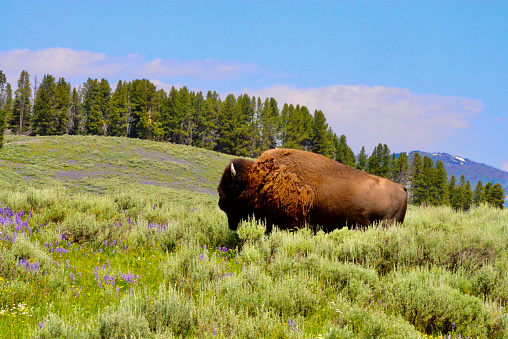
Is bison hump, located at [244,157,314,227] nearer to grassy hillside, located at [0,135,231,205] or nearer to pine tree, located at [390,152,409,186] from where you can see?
grassy hillside, located at [0,135,231,205]

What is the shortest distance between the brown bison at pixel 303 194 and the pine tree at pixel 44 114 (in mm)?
89319

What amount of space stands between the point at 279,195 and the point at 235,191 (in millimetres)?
986

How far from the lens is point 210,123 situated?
85.6m

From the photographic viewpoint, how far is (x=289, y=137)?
8219 centimetres

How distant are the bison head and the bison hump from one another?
19 centimetres

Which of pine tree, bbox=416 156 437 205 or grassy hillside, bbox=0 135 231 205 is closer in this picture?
grassy hillside, bbox=0 135 231 205

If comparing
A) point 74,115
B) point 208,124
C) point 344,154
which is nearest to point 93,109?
point 74,115

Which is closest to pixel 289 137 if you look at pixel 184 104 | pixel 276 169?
pixel 184 104

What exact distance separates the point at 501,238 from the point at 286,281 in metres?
4.40

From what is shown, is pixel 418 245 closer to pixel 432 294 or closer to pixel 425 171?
pixel 432 294

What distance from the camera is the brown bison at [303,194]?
584 centimetres

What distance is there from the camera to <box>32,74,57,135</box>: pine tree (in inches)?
3095

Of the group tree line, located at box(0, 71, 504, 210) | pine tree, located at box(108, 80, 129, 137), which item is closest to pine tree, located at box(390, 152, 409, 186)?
tree line, located at box(0, 71, 504, 210)

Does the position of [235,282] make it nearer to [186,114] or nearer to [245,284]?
[245,284]
